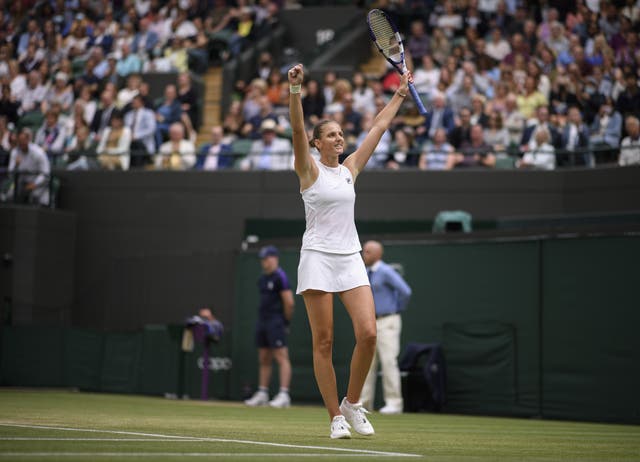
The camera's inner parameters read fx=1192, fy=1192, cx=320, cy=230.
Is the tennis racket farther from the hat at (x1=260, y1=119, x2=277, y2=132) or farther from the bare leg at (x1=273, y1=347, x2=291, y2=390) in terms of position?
the hat at (x1=260, y1=119, x2=277, y2=132)

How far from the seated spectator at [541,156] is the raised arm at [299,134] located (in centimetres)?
1187

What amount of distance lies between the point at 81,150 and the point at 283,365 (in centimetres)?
922

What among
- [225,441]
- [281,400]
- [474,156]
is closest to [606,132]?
[474,156]

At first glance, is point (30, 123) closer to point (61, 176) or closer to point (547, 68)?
point (61, 176)

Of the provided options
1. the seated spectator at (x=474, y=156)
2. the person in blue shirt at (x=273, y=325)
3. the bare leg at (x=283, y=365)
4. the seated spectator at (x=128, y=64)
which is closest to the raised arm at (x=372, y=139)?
the person in blue shirt at (x=273, y=325)

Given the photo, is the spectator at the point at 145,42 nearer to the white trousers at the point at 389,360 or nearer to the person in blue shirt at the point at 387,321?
the person in blue shirt at the point at 387,321

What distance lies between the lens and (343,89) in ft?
73.9

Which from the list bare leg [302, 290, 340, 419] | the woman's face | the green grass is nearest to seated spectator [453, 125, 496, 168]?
the green grass

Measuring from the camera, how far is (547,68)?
70.1 feet

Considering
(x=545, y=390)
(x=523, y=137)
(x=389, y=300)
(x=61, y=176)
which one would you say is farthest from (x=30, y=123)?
(x=545, y=390)

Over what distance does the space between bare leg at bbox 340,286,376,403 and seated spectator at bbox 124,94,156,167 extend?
15184 mm

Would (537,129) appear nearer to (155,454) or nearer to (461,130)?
(461,130)

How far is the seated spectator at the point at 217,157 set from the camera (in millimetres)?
22203

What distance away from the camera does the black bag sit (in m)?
15.1
